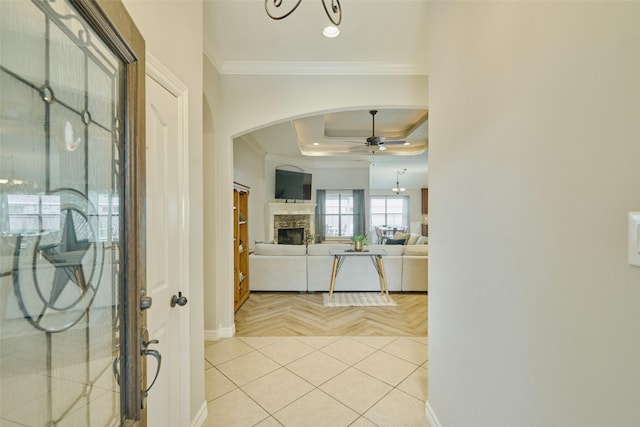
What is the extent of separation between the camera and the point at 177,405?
59.3 inches

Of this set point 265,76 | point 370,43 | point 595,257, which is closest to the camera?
point 595,257

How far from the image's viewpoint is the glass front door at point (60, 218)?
52 centimetres

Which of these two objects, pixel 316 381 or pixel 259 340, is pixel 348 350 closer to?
pixel 316 381

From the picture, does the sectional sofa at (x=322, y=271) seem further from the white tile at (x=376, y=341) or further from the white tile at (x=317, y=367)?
the white tile at (x=317, y=367)

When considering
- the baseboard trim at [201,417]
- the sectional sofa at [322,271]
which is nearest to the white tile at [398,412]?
the baseboard trim at [201,417]

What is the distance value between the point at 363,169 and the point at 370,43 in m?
6.21

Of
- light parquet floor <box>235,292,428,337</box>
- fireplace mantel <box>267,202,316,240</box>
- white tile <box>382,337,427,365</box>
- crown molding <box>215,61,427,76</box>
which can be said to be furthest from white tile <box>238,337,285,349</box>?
fireplace mantel <box>267,202,316,240</box>

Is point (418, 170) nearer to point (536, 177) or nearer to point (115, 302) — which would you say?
point (536, 177)

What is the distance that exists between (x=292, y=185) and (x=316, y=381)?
19.1 ft

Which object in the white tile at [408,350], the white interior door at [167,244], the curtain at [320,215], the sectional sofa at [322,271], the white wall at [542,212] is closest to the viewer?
the white wall at [542,212]

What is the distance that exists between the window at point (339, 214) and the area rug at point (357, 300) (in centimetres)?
517

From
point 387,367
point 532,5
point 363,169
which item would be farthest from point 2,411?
point 363,169

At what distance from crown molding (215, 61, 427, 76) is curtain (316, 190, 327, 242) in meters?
6.26

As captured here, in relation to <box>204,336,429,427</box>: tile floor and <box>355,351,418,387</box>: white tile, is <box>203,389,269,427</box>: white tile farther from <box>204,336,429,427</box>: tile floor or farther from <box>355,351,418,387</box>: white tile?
<box>355,351,418,387</box>: white tile
